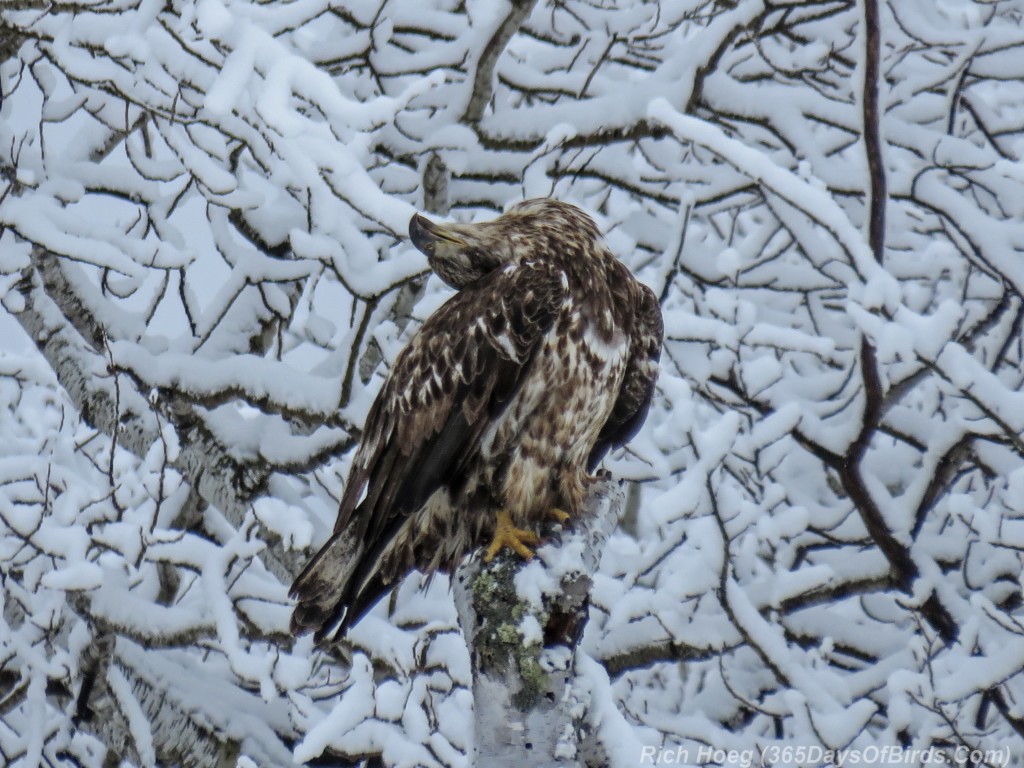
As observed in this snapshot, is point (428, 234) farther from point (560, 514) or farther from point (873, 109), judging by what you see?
point (873, 109)

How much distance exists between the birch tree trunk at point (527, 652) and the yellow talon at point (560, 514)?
623 millimetres

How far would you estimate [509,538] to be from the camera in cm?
292

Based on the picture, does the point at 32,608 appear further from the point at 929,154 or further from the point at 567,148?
the point at 929,154

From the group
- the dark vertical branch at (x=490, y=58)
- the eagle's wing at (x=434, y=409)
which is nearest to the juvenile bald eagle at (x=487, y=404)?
the eagle's wing at (x=434, y=409)

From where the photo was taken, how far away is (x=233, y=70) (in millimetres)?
3078

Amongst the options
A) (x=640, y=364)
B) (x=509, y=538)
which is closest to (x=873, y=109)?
(x=640, y=364)

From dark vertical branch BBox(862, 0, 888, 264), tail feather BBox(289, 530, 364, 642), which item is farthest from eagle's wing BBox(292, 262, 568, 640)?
dark vertical branch BBox(862, 0, 888, 264)

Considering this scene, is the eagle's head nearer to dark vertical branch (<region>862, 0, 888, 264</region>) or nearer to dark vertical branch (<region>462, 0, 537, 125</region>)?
dark vertical branch (<region>862, 0, 888, 264</region>)

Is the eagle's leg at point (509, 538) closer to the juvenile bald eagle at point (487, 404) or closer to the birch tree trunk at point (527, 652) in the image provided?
the juvenile bald eagle at point (487, 404)

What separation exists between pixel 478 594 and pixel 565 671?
238 mm

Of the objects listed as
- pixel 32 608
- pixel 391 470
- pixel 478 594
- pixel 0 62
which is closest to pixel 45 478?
pixel 32 608

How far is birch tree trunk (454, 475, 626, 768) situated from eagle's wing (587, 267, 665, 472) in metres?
1.22

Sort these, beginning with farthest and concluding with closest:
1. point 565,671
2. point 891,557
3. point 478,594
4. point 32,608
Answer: point 32,608, point 891,557, point 478,594, point 565,671

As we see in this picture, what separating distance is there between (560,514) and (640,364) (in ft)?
2.15
